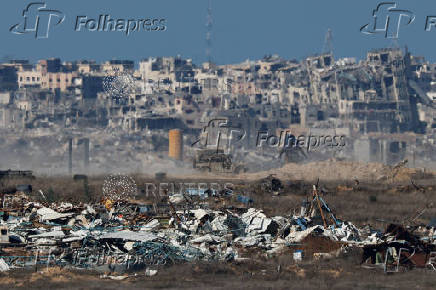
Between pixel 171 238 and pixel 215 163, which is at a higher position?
pixel 171 238

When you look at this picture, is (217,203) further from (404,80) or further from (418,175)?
(404,80)

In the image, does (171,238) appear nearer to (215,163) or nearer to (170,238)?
(170,238)

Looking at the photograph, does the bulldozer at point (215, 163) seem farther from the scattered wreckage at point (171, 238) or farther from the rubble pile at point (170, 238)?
the rubble pile at point (170, 238)

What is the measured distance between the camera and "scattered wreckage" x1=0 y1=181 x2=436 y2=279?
30000mm

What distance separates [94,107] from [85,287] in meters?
151

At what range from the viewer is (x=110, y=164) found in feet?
430

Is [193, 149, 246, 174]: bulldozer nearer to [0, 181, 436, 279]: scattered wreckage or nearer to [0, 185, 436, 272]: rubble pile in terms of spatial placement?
[0, 181, 436, 279]: scattered wreckage

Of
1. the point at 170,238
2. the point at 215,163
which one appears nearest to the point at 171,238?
the point at 170,238

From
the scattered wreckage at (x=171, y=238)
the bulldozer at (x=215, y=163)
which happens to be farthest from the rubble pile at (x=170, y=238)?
the bulldozer at (x=215, y=163)

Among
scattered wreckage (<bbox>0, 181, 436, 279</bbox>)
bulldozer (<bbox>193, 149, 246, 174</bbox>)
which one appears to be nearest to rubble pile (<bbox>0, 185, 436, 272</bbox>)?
scattered wreckage (<bbox>0, 181, 436, 279</bbox>)

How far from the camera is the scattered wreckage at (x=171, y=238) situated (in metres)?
30.0

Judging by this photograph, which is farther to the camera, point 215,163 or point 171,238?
point 215,163

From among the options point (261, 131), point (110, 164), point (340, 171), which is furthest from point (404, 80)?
point (340, 171)

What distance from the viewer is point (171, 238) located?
32.4m
